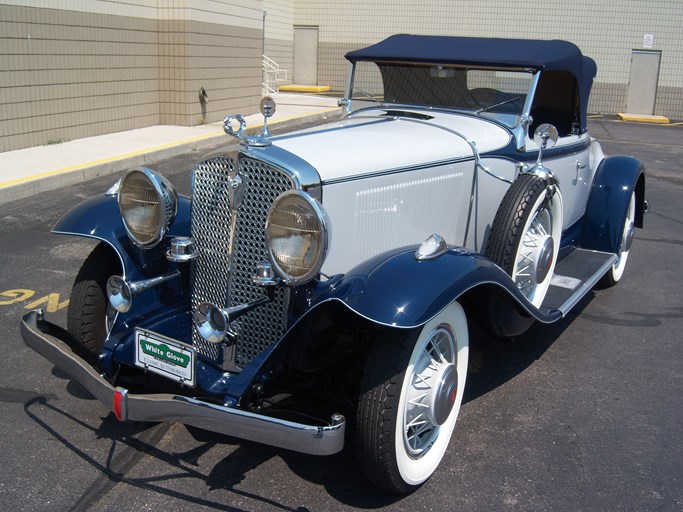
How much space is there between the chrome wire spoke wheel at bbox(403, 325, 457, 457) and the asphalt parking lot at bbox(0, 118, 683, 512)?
0.64ft

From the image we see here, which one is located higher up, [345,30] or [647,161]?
[345,30]

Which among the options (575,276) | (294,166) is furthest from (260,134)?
(575,276)

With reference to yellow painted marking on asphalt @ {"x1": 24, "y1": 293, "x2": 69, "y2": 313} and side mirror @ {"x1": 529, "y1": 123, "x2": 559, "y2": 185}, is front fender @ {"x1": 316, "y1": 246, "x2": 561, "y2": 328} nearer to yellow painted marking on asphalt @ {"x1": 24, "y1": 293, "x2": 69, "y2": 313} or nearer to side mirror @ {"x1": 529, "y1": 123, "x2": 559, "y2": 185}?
side mirror @ {"x1": 529, "y1": 123, "x2": 559, "y2": 185}

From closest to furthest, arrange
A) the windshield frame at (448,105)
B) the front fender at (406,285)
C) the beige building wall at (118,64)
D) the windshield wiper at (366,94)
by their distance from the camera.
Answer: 1. the front fender at (406,285)
2. the windshield frame at (448,105)
3. the windshield wiper at (366,94)
4. the beige building wall at (118,64)

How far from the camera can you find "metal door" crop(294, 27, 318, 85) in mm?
22859

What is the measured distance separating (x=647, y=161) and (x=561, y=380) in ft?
31.3

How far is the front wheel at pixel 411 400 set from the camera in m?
2.71

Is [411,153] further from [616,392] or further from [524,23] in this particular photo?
[524,23]

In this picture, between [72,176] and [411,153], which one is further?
[72,176]

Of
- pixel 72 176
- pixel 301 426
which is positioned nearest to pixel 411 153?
pixel 301 426

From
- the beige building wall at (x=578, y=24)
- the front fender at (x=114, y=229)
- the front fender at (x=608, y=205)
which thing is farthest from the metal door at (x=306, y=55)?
the front fender at (x=114, y=229)

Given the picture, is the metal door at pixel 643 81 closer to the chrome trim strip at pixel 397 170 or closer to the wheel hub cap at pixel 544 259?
the wheel hub cap at pixel 544 259

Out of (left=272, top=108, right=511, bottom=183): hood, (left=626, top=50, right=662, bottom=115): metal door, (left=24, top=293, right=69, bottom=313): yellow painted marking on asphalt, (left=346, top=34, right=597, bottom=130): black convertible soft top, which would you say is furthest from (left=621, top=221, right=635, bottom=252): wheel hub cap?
(left=626, top=50, right=662, bottom=115): metal door

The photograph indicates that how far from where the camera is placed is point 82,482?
2906 millimetres
